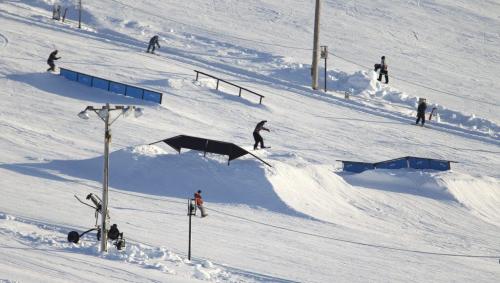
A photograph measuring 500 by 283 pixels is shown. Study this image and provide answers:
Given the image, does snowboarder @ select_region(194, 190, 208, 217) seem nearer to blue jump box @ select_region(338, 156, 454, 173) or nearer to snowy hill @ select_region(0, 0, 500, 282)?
snowy hill @ select_region(0, 0, 500, 282)

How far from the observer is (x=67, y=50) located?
4088 cm

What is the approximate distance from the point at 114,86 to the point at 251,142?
5.84 metres

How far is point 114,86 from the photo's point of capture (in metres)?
36.1

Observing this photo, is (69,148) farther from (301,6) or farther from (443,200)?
(301,6)

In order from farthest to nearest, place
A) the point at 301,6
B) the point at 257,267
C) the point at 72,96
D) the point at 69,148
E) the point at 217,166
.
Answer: the point at 301,6, the point at 72,96, the point at 69,148, the point at 217,166, the point at 257,267

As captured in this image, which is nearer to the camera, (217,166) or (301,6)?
(217,166)

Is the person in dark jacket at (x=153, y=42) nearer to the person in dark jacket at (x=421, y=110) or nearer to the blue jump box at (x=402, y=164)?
the person in dark jacket at (x=421, y=110)

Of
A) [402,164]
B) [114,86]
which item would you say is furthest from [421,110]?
[114,86]

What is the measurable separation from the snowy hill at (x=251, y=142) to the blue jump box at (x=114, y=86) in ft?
0.90

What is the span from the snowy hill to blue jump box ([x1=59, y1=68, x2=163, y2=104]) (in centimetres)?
27

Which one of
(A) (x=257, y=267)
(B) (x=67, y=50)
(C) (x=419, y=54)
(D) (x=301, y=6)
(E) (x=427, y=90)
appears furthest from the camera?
(D) (x=301, y=6)

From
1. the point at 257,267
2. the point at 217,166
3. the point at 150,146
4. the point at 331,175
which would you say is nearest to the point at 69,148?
the point at 150,146

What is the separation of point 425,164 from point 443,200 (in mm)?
1876

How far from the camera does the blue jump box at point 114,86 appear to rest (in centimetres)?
3575
